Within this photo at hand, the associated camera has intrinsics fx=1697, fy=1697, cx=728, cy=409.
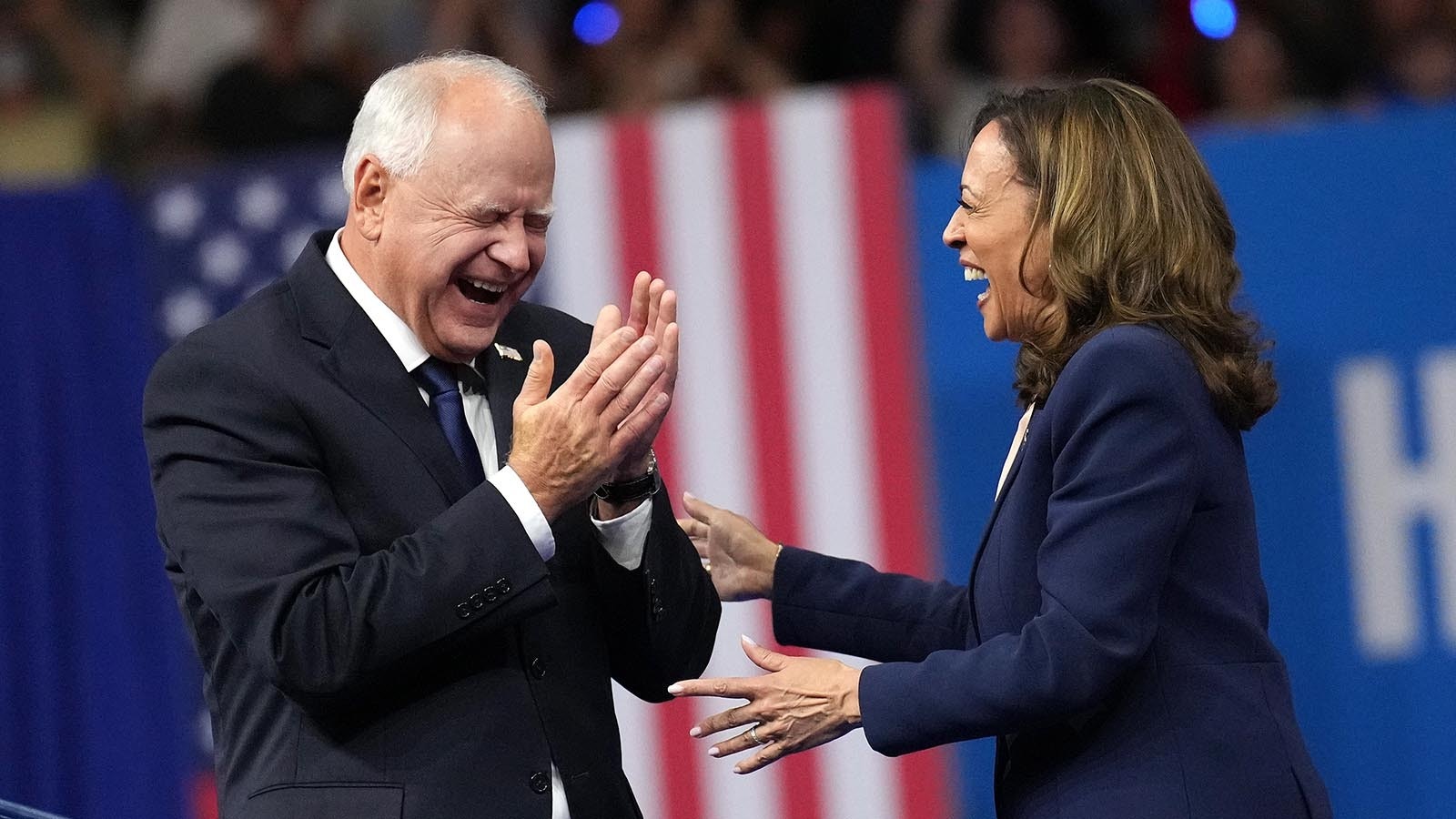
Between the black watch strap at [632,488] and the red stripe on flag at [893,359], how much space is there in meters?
1.85

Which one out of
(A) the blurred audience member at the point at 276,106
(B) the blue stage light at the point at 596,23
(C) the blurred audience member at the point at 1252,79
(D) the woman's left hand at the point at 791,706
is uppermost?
(B) the blue stage light at the point at 596,23

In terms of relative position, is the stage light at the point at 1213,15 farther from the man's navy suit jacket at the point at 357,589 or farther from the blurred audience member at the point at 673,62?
the man's navy suit jacket at the point at 357,589

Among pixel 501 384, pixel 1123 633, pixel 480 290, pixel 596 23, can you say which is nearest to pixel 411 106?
pixel 480 290

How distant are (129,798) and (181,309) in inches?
47.1

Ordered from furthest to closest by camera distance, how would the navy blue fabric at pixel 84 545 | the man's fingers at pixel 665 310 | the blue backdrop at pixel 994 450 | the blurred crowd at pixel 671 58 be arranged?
the blurred crowd at pixel 671 58 < the navy blue fabric at pixel 84 545 < the blue backdrop at pixel 994 450 < the man's fingers at pixel 665 310

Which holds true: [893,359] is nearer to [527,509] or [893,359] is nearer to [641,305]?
[641,305]

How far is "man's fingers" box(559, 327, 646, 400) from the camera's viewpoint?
6.18 ft

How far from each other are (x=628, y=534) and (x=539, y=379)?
27 cm

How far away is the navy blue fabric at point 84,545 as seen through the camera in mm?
4105

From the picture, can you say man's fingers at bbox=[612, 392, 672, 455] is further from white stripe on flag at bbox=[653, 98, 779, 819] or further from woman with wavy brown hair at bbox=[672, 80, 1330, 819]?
white stripe on flag at bbox=[653, 98, 779, 819]

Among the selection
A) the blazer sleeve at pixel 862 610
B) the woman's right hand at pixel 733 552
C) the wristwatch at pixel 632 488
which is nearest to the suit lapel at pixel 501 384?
the wristwatch at pixel 632 488

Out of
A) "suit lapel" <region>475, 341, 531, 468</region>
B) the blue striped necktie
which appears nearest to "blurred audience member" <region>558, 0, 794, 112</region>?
"suit lapel" <region>475, 341, 531, 468</region>

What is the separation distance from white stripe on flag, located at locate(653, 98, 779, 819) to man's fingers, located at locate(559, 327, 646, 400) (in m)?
1.98

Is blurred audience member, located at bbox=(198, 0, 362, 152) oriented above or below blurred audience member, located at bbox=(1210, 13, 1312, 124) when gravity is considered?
above
